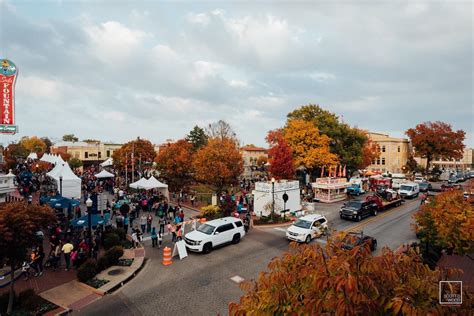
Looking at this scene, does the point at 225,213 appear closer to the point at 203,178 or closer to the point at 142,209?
the point at 203,178

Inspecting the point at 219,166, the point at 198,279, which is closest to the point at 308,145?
the point at 219,166

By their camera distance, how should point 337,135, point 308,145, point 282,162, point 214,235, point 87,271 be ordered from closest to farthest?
1. point 87,271
2. point 214,235
3. point 282,162
4. point 308,145
5. point 337,135

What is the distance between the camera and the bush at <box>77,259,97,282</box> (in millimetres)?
13465

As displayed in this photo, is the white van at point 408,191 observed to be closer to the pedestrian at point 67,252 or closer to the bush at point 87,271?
the bush at point 87,271

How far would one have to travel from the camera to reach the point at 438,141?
61.9 metres

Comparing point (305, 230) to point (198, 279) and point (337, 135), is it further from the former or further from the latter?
point (337, 135)

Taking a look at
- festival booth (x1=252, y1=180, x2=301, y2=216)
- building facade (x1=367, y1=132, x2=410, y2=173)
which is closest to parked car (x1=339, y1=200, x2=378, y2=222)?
festival booth (x1=252, y1=180, x2=301, y2=216)

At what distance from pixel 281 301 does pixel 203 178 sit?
26.5m

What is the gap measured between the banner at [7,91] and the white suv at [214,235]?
14.3 m

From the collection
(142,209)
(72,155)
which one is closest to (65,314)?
(142,209)

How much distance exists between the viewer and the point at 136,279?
46.6ft

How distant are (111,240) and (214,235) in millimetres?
6400

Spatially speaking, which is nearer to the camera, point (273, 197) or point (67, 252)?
point (67, 252)

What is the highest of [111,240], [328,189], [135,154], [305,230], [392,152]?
[392,152]
